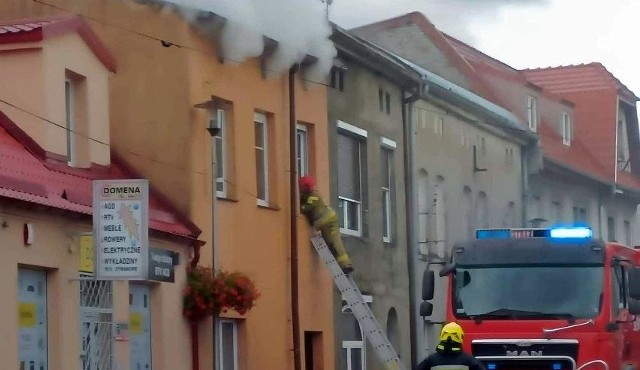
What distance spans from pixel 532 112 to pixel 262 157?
18773 millimetres

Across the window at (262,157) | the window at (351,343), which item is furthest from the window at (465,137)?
the window at (262,157)

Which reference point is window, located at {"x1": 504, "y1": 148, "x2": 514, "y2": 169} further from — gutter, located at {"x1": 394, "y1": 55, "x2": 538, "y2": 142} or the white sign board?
the white sign board

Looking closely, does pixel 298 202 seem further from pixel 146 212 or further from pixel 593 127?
pixel 593 127

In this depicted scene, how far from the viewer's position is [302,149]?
86.2 ft

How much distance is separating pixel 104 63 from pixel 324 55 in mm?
4793

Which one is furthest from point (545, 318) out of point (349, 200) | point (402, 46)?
point (402, 46)

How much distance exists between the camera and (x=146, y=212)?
16766 mm

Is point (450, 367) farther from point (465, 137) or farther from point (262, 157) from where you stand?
point (465, 137)

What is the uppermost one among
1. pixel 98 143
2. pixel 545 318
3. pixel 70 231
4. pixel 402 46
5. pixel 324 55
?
pixel 402 46

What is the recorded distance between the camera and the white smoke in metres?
22.7

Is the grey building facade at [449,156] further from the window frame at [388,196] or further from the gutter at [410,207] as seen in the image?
the window frame at [388,196]

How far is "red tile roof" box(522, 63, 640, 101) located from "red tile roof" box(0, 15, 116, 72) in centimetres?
2764

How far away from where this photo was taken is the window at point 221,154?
23.2 metres

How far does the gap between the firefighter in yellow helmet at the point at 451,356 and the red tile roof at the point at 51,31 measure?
8317mm
